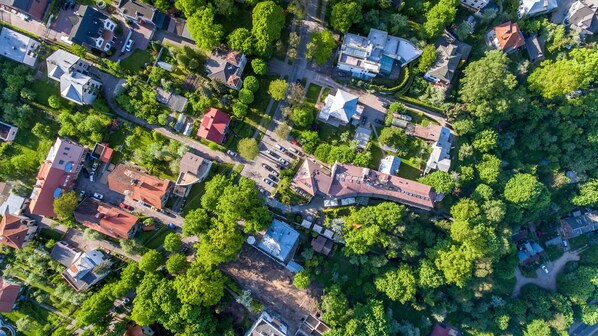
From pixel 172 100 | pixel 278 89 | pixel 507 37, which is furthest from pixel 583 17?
pixel 172 100

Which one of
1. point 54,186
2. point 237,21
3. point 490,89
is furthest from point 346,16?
point 54,186

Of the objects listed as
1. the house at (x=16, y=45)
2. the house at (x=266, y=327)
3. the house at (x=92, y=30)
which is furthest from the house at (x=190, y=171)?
the house at (x=16, y=45)

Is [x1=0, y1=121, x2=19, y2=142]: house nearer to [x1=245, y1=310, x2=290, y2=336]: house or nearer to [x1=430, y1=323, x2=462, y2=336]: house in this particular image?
[x1=245, y1=310, x2=290, y2=336]: house

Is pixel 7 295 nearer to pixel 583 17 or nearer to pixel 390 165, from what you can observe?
pixel 390 165

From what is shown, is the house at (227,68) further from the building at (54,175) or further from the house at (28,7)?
the house at (28,7)

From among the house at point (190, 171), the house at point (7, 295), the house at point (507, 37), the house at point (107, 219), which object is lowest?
the house at point (7, 295)
